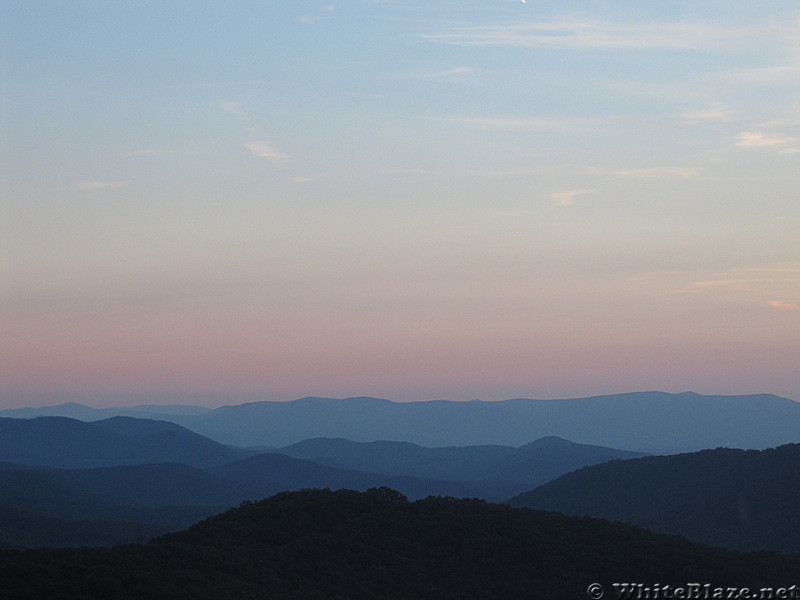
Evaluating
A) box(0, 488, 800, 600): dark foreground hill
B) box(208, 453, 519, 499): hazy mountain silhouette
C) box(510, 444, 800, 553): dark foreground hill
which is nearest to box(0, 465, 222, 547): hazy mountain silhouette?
box(208, 453, 519, 499): hazy mountain silhouette

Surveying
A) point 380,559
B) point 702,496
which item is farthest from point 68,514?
point 380,559

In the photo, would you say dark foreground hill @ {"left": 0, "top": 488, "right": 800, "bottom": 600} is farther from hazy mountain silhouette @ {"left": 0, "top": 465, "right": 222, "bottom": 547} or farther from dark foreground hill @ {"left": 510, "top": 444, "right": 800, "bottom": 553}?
hazy mountain silhouette @ {"left": 0, "top": 465, "right": 222, "bottom": 547}

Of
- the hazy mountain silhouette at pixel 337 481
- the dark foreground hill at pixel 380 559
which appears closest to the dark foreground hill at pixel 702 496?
the dark foreground hill at pixel 380 559

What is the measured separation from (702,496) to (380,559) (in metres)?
52.2

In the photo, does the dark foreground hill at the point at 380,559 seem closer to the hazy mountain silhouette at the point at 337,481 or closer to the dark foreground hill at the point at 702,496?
the dark foreground hill at the point at 702,496

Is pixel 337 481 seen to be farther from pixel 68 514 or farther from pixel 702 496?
pixel 702 496

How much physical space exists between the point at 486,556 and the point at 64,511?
84142 mm

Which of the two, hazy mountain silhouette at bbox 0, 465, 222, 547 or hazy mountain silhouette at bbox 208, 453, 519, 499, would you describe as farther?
hazy mountain silhouette at bbox 208, 453, 519, 499

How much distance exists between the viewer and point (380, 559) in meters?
42.0

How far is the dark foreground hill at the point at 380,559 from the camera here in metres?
33.2

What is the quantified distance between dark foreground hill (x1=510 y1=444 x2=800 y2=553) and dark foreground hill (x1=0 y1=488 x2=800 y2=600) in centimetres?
2776

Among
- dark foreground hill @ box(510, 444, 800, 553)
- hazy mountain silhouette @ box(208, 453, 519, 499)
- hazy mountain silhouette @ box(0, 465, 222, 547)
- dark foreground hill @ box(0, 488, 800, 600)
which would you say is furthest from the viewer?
hazy mountain silhouette @ box(208, 453, 519, 499)

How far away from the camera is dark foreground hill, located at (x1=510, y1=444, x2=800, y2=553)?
236 feet

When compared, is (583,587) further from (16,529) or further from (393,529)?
(16,529)
